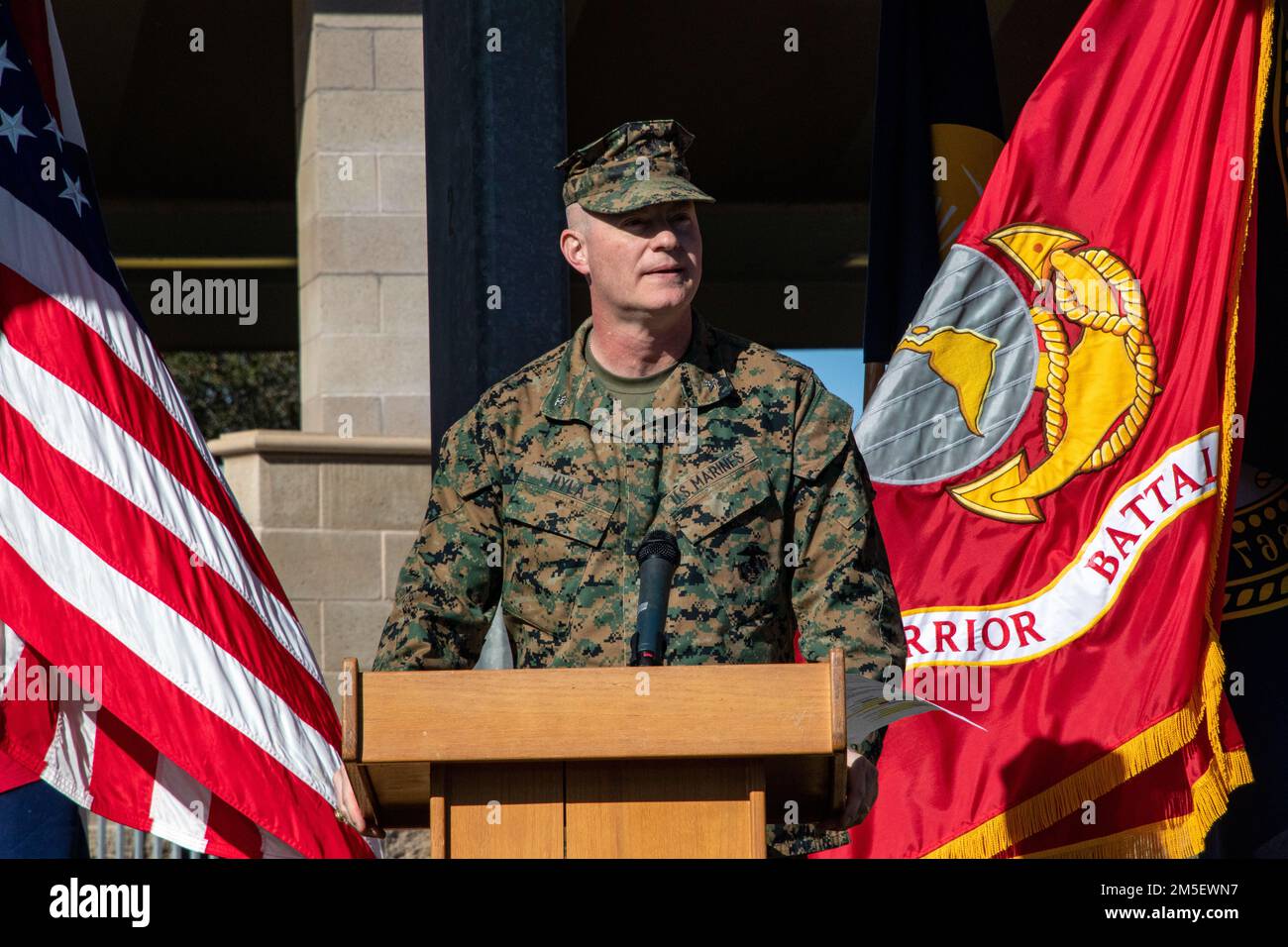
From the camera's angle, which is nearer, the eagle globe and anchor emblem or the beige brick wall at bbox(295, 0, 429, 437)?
the eagle globe and anchor emblem

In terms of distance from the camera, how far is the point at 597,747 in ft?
8.38

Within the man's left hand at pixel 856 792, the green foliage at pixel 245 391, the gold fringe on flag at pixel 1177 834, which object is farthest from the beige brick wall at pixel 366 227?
the green foliage at pixel 245 391

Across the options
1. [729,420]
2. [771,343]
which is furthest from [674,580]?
[771,343]

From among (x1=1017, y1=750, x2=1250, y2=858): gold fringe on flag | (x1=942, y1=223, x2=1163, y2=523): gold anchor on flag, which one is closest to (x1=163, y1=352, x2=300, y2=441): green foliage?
(x1=942, y1=223, x2=1163, y2=523): gold anchor on flag

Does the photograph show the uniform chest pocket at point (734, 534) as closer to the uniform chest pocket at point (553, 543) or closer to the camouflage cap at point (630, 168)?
the uniform chest pocket at point (553, 543)

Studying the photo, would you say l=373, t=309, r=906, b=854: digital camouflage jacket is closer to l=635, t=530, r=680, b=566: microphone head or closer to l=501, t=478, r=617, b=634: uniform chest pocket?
l=501, t=478, r=617, b=634: uniform chest pocket

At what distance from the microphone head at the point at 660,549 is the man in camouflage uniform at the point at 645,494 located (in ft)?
1.28

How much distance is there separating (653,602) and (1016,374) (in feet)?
8.56

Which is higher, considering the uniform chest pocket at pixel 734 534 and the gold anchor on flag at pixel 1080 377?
the gold anchor on flag at pixel 1080 377

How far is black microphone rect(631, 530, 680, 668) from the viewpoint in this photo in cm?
282

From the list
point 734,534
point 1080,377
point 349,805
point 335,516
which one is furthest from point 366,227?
point 349,805

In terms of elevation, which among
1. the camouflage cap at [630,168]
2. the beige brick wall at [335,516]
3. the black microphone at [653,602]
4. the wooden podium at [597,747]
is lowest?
the wooden podium at [597,747]

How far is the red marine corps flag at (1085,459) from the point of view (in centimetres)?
473

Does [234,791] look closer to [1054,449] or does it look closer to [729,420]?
[729,420]
